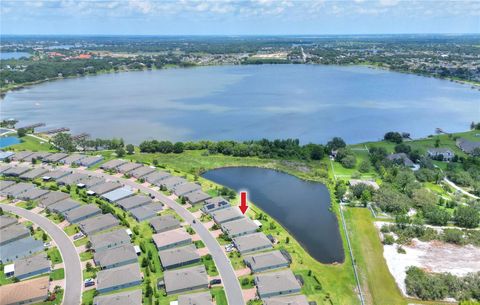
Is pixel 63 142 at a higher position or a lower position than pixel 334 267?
higher

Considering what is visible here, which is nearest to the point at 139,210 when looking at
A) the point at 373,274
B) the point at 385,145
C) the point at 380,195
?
the point at 373,274

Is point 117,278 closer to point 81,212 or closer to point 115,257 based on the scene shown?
point 115,257

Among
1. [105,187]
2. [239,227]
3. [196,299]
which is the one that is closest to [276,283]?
[196,299]

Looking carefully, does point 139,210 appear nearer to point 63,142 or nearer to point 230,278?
point 230,278

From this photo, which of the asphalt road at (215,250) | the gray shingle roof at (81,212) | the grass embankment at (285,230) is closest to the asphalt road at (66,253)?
the gray shingle roof at (81,212)

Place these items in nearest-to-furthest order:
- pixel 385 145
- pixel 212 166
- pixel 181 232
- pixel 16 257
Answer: pixel 16 257
pixel 181 232
pixel 212 166
pixel 385 145

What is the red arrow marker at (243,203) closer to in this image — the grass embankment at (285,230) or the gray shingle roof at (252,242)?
the grass embankment at (285,230)
